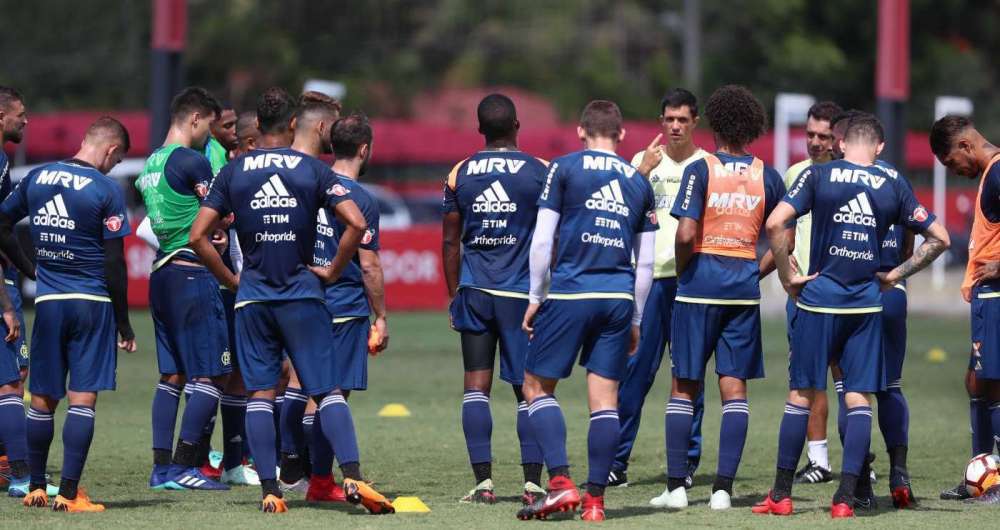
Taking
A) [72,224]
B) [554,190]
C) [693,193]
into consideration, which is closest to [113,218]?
[72,224]

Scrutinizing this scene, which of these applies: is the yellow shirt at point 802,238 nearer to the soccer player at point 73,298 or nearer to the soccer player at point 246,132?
the soccer player at point 246,132

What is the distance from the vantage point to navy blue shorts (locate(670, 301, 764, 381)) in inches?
354

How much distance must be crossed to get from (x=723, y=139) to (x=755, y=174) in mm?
259

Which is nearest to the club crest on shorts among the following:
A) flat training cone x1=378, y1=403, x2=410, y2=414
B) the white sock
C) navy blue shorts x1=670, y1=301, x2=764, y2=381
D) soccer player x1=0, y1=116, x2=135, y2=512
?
soccer player x1=0, y1=116, x2=135, y2=512

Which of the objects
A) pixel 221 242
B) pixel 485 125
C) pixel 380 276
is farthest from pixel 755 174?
pixel 221 242

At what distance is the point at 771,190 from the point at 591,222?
112cm

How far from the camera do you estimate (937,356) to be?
19.5 metres

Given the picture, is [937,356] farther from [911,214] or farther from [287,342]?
[287,342]

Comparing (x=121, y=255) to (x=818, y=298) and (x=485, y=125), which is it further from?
(x=818, y=298)

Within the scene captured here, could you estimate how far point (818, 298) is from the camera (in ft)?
29.1

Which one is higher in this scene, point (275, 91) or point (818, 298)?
point (275, 91)

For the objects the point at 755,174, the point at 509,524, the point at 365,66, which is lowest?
the point at 509,524

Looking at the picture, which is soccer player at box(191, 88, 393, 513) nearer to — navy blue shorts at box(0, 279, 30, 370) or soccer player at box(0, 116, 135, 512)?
soccer player at box(0, 116, 135, 512)

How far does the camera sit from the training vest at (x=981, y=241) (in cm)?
955
